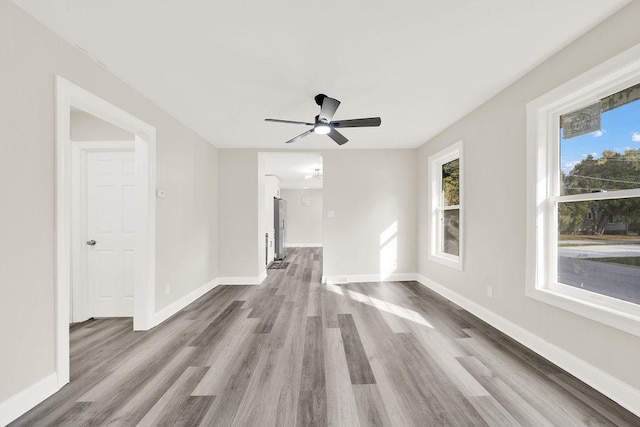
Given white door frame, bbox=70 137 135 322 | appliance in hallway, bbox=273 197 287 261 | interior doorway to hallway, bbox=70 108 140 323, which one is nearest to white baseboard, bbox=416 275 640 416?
interior doorway to hallway, bbox=70 108 140 323

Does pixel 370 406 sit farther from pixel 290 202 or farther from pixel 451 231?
pixel 290 202

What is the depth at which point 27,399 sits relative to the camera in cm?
160

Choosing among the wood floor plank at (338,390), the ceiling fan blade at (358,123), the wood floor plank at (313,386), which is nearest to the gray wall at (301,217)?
the ceiling fan blade at (358,123)

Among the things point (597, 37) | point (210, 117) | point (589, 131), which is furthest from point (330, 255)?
point (597, 37)

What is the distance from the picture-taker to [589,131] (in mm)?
1984

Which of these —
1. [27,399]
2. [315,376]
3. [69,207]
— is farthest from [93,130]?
[315,376]

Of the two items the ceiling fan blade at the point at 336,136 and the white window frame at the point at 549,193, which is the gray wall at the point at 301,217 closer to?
the ceiling fan blade at the point at 336,136

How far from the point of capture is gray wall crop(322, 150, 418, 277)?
4820 mm

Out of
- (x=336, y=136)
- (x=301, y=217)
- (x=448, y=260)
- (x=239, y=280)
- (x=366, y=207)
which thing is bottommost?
(x=239, y=280)

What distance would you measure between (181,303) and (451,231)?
3.98 meters

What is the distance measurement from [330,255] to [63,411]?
12.0ft

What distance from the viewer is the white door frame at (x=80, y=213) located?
10.1ft

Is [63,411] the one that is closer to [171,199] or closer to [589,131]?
[171,199]

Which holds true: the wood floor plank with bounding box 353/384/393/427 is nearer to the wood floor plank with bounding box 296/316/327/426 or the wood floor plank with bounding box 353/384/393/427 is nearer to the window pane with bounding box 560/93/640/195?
the wood floor plank with bounding box 296/316/327/426
